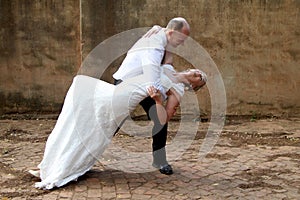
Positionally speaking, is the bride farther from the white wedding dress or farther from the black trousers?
the black trousers

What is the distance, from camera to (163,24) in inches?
317

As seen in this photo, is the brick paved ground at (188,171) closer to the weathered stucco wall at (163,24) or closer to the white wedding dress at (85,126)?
the white wedding dress at (85,126)

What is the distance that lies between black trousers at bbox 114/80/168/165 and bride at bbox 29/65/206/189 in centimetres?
18

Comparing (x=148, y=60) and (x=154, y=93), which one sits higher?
(x=148, y=60)

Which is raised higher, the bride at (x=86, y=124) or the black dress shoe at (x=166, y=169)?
the bride at (x=86, y=124)

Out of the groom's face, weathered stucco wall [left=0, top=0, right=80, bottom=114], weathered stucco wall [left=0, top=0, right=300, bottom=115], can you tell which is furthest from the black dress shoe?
weathered stucco wall [left=0, top=0, right=80, bottom=114]

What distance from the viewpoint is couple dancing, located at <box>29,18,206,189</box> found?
4.96 metres

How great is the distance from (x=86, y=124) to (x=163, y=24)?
352cm

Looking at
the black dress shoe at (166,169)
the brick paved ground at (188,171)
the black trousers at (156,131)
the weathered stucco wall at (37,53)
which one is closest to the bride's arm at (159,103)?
the black trousers at (156,131)

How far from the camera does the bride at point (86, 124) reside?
4.98 metres

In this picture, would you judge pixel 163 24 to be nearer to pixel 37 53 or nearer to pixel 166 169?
pixel 37 53

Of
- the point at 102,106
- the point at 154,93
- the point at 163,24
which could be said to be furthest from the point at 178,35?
the point at 163,24

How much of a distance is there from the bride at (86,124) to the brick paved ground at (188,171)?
A: 0.21 meters

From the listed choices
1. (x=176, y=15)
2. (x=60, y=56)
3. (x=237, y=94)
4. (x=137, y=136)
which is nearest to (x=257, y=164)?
(x=137, y=136)
